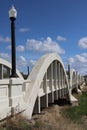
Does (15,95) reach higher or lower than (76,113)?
higher

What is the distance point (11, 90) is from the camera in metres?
13.6

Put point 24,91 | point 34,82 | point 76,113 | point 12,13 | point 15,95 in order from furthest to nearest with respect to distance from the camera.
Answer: point 76,113 → point 34,82 → point 24,91 → point 12,13 → point 15,95

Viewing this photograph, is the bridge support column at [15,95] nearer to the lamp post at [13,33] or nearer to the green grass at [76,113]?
the lamp post at [13,33]

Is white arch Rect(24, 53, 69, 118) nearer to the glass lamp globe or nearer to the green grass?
the glass lamp globe

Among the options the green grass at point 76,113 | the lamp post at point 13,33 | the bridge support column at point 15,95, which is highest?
the lamp post at point 13,33

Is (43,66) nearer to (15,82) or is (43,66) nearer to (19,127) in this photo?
(15,82)

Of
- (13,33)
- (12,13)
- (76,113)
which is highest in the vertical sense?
(12,13)

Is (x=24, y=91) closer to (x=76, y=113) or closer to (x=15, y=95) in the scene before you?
(x=15, y=95)

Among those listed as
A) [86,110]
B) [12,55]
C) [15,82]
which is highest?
[12,55]

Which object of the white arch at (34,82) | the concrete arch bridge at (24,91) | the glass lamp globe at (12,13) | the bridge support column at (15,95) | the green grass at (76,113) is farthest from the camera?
the green grass at (76,113)

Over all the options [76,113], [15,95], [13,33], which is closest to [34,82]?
[15,95]

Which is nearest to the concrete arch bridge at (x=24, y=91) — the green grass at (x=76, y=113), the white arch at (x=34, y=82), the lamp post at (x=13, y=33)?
the white arch at (x=34, y=82)

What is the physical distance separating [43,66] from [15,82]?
6710mm

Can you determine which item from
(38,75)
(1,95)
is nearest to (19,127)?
(1,95)
